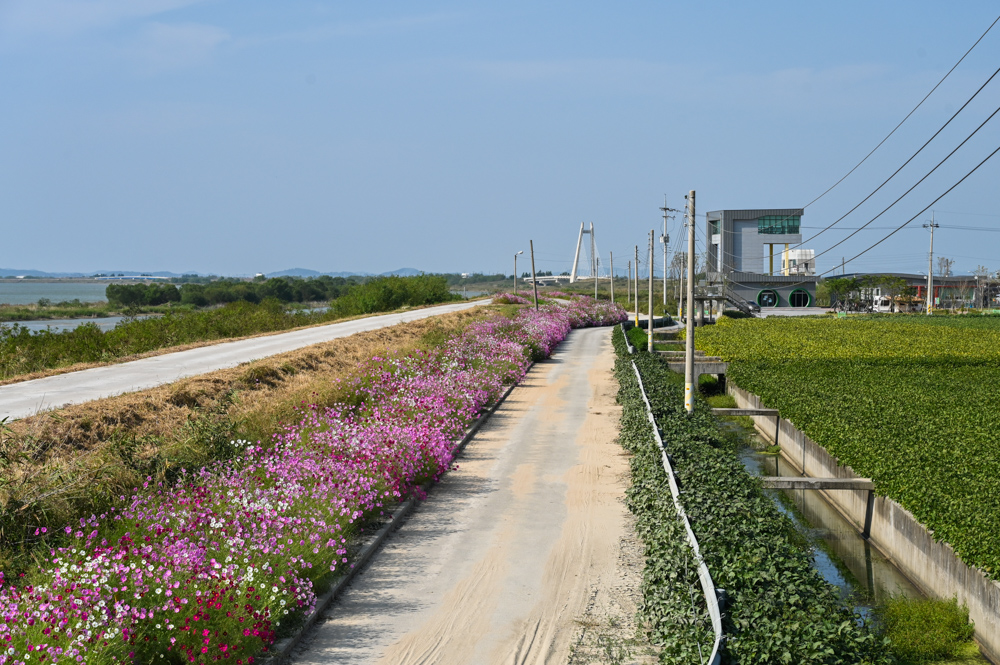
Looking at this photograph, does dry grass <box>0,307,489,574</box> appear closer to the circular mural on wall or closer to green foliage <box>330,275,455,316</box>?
green foliage <box>330,275,455,316</box>

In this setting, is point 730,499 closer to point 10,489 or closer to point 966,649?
point 966,649

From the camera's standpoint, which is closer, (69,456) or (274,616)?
(274,616)

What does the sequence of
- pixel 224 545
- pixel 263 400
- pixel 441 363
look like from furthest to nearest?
pixel 441 363 → pixel 263 400 → pixel 224 545

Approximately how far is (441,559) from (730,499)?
160 inches

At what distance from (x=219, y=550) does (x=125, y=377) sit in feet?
34.8

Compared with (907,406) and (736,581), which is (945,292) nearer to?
(907,406)

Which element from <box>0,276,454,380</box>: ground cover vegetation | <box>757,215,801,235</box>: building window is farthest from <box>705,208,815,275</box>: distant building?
<box>0,276,454,380</box>: ground cover vegetation

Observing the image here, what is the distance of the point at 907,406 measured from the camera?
20.2 metres

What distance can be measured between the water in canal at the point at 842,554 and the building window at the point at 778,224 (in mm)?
70983

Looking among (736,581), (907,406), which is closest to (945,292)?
(907,406)

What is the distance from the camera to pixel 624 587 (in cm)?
912

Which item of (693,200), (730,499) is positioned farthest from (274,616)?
(693,200)

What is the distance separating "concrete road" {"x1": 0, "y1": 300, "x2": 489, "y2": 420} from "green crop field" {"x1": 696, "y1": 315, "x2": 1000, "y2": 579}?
1360cm

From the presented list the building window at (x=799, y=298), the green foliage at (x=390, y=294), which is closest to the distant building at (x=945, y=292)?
the building window at (x=799, y=298)
